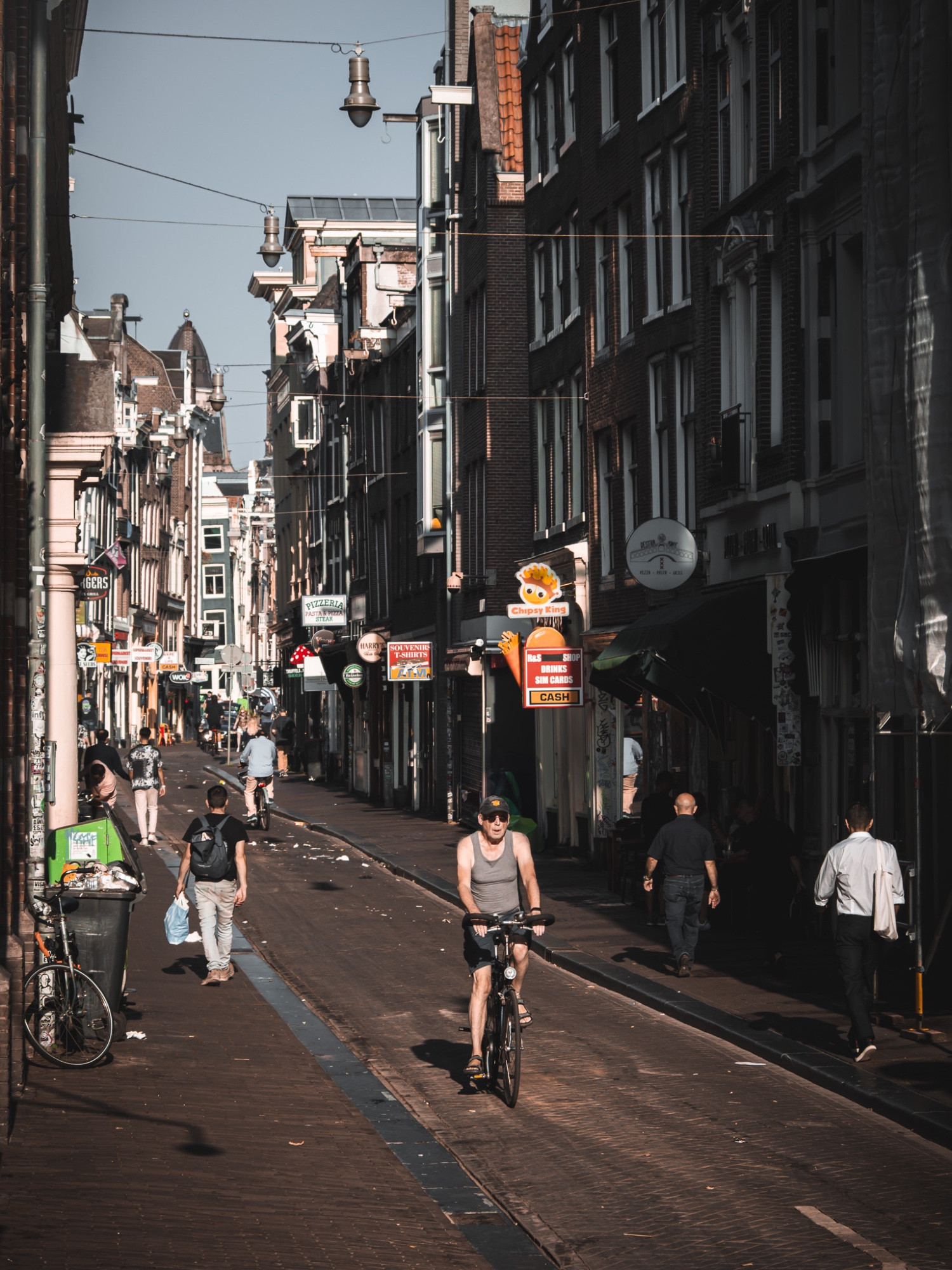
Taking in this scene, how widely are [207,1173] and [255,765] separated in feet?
82.4

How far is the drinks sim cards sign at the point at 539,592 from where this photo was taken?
2780 cm

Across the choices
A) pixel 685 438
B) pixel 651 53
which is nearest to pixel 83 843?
pixel 685 438

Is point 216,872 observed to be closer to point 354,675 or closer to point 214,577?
point 354,675

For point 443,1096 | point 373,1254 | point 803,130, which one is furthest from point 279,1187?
point 803,130

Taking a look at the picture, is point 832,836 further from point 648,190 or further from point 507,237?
point 507,237

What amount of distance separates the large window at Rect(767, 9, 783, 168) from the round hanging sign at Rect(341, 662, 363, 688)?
27.4m

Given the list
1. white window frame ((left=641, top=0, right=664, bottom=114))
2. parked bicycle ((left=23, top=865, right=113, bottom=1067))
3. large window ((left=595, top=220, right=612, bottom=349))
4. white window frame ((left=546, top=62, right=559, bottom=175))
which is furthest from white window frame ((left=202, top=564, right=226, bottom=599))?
parked bicycle ((left=23, top=865, right=113, bottom=1067))

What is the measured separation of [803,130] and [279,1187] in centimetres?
1416

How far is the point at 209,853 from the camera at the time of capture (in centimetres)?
1583

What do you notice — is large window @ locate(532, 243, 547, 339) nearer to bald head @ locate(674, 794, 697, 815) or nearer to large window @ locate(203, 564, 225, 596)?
bald head @ locate(674, 794, 697, 815)

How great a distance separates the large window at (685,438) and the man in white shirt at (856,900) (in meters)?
11.7

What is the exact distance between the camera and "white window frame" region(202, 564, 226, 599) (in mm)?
117250

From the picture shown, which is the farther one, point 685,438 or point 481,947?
point 685,438

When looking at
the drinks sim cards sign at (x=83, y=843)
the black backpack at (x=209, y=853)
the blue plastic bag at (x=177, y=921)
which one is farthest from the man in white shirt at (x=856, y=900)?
the black backpack at (x=209, y=853)
